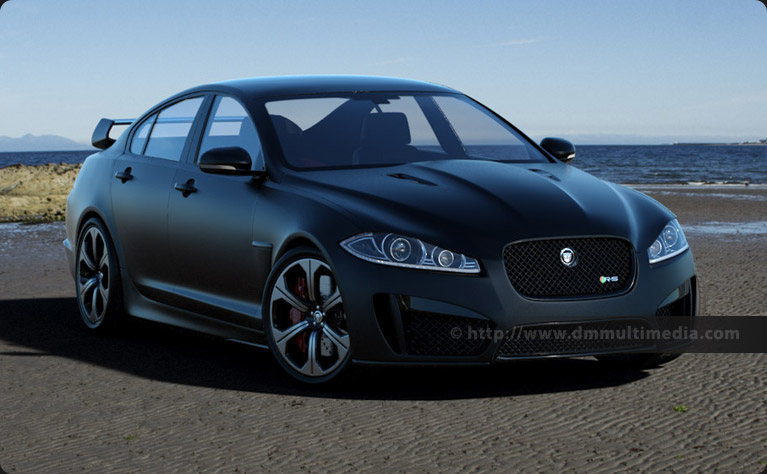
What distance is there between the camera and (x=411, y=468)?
394 cm

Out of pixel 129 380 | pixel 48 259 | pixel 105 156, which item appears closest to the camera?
pixel 129 380

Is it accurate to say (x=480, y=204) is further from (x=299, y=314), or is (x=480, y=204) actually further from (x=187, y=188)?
(x=187, y=188)

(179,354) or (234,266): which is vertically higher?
(234,266)

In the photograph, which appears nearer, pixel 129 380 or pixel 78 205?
pixel 129 380

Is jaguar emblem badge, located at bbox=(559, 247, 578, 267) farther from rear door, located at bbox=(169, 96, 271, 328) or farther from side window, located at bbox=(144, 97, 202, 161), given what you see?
side window, located at bbox=(144, 97, 202, 161)

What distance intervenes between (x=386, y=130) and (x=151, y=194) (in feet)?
5.19

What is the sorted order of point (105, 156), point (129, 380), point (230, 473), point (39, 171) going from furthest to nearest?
point (39, 171)
point (105, 156)
point (129, 380)
point (230, 473)

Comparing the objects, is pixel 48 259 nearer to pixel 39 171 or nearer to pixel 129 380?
pixel 129 380

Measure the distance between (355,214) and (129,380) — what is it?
165 centimetres

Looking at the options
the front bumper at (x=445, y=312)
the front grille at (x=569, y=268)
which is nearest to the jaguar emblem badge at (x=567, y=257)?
the front grille at (x=569, y=268)

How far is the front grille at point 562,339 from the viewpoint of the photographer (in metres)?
5.04

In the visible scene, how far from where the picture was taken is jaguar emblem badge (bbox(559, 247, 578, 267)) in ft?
16.7

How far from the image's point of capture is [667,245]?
5512 millimetres

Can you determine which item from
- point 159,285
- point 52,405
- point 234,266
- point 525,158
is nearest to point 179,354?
point 159,285
